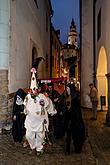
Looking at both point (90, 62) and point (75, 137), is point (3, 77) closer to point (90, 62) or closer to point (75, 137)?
point (75, 137)

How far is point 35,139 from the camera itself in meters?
8.54

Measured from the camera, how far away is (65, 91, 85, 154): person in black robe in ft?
27.1

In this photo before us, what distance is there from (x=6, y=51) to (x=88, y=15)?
42.0 ft

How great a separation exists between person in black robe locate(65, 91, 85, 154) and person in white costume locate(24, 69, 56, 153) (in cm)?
63

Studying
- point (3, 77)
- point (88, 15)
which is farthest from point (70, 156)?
point (88, 15)

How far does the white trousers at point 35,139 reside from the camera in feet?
27.7

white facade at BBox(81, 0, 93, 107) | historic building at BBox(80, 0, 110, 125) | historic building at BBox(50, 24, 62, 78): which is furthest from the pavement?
historic building at BBox(50, 24, 62, 78)

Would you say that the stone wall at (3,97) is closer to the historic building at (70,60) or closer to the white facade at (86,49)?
the white facade at (86,49)

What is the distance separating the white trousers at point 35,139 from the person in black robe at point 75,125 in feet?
2.18

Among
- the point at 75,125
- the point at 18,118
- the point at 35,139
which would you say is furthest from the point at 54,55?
the point at 75,125

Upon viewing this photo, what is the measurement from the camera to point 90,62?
2305cm

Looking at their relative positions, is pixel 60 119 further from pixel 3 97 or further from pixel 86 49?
pixel 86 49

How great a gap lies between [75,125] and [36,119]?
0.99 m

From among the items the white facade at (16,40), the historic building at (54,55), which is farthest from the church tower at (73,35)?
the white facade at (16,40)
